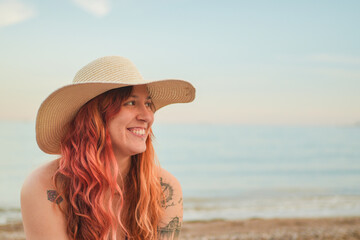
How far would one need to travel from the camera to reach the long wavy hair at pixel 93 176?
210 cm

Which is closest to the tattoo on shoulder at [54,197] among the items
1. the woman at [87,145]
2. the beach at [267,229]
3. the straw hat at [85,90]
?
the woman at [87,145]

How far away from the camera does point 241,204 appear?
12703mm

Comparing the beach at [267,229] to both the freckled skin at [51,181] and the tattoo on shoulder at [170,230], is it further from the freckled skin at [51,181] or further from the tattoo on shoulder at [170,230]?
the freckled skin at [51,181]

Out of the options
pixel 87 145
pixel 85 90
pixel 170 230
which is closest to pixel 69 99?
pixel 85 90

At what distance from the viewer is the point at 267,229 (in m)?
8.46

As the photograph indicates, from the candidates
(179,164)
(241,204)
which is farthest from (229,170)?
(241,204)

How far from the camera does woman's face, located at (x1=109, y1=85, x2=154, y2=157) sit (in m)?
2.11

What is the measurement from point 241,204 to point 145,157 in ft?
35.5

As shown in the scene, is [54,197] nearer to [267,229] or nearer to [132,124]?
[132,124]

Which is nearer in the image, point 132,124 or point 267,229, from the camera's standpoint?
point 132,124

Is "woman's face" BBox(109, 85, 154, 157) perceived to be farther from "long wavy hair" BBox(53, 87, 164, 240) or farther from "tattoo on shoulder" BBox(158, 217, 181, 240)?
"tattoo on shoulder" BBox(158, 217, 181, 240)

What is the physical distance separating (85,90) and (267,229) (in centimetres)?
739

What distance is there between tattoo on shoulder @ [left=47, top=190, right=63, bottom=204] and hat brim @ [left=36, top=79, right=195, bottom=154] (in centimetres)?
31

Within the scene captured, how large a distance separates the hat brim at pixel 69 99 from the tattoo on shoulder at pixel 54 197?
0.31 m
